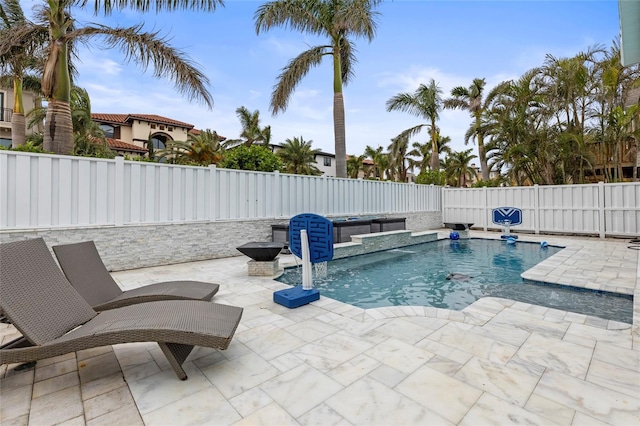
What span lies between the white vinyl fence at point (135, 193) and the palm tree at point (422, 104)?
10.8 m

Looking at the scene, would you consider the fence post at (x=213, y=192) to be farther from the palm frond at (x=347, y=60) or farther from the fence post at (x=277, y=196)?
the palm frond at (x=347, y=60)

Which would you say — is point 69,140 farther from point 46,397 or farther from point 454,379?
point 454,379

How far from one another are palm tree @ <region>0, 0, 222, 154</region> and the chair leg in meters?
7.56

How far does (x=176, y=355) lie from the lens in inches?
99.7

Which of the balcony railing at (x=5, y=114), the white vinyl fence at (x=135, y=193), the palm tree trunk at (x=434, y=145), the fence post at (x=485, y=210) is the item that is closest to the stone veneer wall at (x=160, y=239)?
the white vinyl fence at (x=135, y=193)

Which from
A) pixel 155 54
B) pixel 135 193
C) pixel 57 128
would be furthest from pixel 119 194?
pixel 155 54

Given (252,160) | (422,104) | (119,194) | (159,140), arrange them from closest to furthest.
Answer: (119,194) < (252,160) < (422,104) < (159,140)

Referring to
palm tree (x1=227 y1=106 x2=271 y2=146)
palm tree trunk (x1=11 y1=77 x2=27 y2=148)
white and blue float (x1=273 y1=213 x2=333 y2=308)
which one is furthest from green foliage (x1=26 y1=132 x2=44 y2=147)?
white and blue float (x1=273 y1=213 x2=333 y2=308)

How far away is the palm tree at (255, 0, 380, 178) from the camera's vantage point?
12.2m

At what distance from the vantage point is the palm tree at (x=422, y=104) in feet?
63.7

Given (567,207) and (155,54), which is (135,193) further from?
(567,207)

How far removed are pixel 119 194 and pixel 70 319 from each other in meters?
4.96

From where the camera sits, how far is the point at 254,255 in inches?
251

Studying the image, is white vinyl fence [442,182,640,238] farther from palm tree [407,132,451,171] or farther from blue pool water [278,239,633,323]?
palm tree [407,132,451,171]
